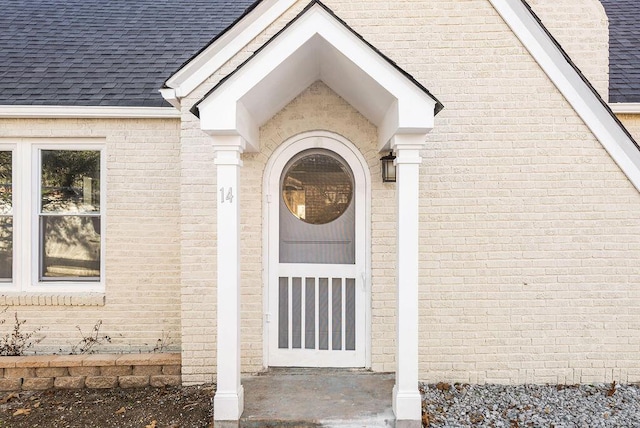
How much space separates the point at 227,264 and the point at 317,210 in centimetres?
148

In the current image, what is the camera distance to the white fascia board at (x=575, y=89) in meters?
4.94

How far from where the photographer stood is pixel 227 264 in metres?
4.18

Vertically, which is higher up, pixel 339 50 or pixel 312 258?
pixel 339 50

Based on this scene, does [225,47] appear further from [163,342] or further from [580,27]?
[580,27]

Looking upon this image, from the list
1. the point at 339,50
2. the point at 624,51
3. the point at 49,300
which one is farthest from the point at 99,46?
the point at 624,51

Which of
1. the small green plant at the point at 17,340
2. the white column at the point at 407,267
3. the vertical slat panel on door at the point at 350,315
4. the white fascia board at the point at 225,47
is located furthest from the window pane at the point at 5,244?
the white column at the point at 407,267

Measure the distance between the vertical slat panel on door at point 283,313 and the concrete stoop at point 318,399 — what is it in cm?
32

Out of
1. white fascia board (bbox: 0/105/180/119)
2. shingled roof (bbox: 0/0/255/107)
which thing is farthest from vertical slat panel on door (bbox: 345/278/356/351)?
shingled roof (bbox: 0/0/255/107)

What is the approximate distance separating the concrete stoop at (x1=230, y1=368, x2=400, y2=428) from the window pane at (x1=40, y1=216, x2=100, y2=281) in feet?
9.37

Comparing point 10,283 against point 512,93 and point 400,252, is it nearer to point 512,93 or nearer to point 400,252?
point 400,252

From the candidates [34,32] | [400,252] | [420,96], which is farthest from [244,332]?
[34,32]

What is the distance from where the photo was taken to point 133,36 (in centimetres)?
765

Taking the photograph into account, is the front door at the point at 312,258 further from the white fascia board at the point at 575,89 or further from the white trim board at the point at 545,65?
the white fascia board at the point at 575,89

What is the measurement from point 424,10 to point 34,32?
6.62m
